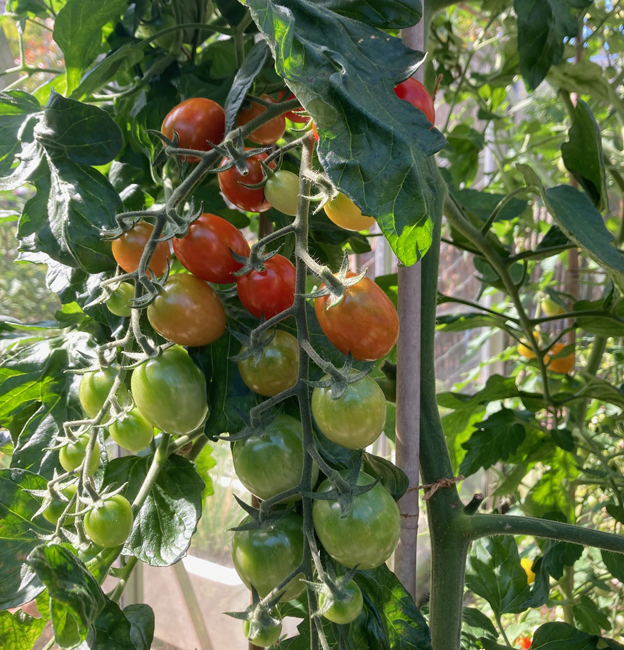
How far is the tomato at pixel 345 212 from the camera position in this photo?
321 mm

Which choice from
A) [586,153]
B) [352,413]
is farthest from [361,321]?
[586,153]

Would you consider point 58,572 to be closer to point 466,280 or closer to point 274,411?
point 274,411

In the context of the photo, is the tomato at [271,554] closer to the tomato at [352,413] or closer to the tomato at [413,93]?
the tomato at [352,413]

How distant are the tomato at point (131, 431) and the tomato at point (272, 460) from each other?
11 centimetres

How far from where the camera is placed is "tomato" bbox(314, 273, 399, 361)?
0.31m

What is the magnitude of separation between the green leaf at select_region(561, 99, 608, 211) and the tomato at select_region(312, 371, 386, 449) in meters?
0.49

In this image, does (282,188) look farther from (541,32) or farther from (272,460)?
(541,32)

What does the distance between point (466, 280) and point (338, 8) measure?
2.47 meters

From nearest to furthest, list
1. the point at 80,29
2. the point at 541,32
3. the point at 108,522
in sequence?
the point at 108,522 → the point at 80,29 → the point at 541,32

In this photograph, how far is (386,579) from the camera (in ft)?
1.27

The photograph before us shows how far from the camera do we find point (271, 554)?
0.31m

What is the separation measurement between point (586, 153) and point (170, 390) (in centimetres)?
56

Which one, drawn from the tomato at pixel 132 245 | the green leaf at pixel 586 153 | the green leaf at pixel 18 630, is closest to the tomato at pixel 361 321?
the tomato at pixel 132 245

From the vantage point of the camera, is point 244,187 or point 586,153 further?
point 586,153
